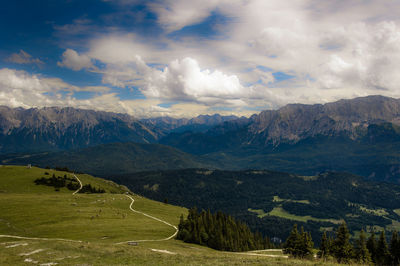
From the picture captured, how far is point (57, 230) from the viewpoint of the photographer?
75.6m

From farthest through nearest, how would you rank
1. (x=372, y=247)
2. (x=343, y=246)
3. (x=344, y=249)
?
(x=372, y=247)
(x=343, y=246)
(x=344, y=249)

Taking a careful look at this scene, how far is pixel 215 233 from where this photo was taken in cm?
10050

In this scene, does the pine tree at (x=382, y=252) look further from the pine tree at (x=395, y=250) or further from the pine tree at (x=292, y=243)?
the pine tree at (x=292, y=243)

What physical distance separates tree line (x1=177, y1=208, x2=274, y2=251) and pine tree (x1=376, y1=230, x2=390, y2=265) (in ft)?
155

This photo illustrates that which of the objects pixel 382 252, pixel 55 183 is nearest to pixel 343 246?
pixel 382 252

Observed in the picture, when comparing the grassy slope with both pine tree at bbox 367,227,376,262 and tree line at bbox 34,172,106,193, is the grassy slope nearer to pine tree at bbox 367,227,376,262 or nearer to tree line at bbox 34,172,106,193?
pine tree at bbox 367,227,376,262

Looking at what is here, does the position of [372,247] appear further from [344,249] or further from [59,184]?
[59,184]

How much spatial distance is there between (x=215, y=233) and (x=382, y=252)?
54210 mm

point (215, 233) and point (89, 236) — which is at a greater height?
point (89, 236)

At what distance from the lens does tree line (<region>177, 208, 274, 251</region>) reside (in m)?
91.2

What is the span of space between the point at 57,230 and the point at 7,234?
12703mm

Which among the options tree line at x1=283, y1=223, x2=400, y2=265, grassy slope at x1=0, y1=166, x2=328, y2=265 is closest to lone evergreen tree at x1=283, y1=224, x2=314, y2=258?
tree line at x1=283, y1=223, x2=400, y2=265

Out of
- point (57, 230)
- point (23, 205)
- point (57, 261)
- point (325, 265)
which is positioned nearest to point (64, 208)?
point (23, 205)

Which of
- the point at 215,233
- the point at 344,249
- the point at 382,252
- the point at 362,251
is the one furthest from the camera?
the point at 215,233
